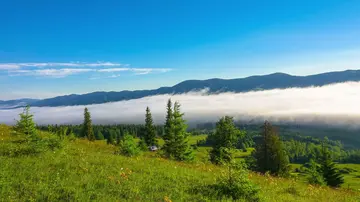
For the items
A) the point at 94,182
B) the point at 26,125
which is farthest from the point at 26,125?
the point at 94,182

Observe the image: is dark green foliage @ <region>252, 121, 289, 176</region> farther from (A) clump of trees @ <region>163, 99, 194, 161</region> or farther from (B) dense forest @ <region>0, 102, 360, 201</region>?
(A) clump of trees @ <region>163, 99, 194, 161</region>

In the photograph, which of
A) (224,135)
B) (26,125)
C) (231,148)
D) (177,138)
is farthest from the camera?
(224,135)

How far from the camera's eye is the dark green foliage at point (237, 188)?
10869mm

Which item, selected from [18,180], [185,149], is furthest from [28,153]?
[185,149]

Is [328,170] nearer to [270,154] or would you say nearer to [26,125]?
[270,154]

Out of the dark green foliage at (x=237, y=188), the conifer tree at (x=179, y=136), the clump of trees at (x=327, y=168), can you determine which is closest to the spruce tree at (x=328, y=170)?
the clump of trees at (x=327, y=168)

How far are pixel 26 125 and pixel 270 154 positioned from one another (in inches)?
2169

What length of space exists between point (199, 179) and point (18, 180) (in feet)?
25.3

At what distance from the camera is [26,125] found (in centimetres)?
1912

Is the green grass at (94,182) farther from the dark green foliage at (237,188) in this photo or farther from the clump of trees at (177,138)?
the clump of trees at (177,138)

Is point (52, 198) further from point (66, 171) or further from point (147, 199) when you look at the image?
point (66, 171)

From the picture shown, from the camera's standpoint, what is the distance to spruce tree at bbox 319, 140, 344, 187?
5281cm

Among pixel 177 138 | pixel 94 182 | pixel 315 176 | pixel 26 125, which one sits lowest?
pixel 315 176

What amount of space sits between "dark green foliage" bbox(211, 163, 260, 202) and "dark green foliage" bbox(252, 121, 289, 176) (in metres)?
55.5
